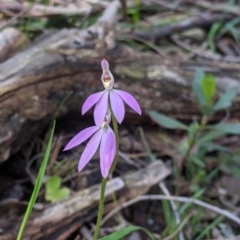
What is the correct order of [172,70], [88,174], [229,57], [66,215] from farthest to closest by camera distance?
[229,57] → [172,70] → [88,174] → [66,215]

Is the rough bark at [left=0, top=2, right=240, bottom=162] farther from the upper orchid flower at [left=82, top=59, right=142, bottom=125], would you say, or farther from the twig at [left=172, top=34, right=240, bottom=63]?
the upper orchid flower at [left=82, top=59, right=142, bottom=125]

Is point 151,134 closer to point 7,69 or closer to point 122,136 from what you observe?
point 122,136

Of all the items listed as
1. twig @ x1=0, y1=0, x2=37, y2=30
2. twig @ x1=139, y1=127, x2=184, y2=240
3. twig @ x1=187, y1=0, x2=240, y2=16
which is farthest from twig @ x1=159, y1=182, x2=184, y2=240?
twig @ x1=187, y1=0, x2=240, y2=16

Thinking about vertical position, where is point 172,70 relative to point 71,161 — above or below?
above

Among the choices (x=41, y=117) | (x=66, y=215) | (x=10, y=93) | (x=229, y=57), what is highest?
(x=10, y=93)

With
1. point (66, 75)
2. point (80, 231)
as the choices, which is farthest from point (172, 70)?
point (80, 231)

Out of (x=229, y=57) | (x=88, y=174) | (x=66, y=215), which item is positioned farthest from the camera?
(x=229, y=57)

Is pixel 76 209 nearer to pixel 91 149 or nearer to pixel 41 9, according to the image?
pixel 91 149
